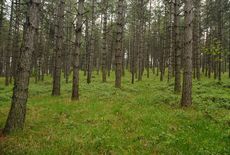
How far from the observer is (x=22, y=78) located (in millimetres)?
9117

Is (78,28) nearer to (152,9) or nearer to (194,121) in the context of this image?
(194,121)

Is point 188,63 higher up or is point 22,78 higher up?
point 188,63

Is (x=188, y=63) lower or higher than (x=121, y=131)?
higher

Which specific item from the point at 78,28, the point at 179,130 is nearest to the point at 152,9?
the point at 78,28

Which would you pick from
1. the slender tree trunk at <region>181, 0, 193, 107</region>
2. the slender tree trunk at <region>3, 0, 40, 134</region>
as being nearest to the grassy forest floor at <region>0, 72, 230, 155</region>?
the slender tree trunk at <region>3, 0, 40, 134</region>

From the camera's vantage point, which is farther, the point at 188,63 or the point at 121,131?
the point at 188,63

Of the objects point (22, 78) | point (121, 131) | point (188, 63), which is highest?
point (188, 63)

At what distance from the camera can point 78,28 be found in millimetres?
16156

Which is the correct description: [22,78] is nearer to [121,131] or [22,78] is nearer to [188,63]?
[121,131]

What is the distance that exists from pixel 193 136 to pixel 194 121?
1984 mm

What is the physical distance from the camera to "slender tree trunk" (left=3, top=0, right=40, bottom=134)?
9016mm

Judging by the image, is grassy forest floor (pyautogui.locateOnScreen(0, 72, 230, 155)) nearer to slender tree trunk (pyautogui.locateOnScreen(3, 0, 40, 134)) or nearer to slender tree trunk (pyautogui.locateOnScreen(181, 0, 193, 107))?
slender tree trunk (pyautogui.locateOnScreen(3, 0, 40, 134))

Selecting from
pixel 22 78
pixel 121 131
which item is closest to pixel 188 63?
pixel 121 131

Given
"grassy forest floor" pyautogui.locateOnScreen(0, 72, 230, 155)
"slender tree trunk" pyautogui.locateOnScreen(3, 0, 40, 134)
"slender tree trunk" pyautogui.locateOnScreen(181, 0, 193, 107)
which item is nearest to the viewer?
"grassy forest floor" pyautogui.locateOnScreen(0, 72, 230, 155)
